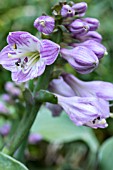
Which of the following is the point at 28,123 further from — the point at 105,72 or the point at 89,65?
the point at 105,72

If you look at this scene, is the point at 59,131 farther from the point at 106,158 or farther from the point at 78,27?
the point at 78,27

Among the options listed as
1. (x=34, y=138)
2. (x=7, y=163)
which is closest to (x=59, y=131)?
(x=34, y=138)

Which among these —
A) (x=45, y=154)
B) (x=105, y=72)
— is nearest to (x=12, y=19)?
(x=105, y=72)

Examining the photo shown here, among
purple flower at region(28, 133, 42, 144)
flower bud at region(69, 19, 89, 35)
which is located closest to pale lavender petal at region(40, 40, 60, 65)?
flower bud at region(69, 19, 89, 35)

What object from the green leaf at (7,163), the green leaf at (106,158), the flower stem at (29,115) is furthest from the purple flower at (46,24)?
the green leaf at (106,158)

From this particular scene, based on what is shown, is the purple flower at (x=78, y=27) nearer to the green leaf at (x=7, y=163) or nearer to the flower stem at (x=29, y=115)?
the flower stem at (x=29, y=115)

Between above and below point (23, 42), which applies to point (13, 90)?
below
